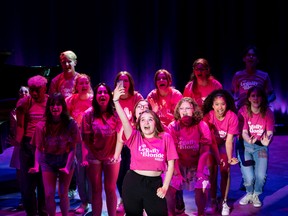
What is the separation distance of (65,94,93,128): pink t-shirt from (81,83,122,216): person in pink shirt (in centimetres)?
63

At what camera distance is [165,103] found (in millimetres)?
5793

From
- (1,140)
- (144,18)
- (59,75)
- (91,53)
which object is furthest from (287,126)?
(1,140)

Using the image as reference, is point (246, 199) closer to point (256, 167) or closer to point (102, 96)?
Result: point (256, 167)

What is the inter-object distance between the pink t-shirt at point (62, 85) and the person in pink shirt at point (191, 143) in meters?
1.82

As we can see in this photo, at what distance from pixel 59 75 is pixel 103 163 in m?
1.94

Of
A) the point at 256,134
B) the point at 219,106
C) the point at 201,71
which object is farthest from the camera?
the point at 201,71

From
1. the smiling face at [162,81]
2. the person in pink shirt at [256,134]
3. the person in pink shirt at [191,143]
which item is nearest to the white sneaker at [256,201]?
the person in pink shirt at [256,134]

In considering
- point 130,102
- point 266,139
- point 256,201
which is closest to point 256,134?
point 266,139

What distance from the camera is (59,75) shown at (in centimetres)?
638

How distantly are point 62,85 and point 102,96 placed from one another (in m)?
1.47

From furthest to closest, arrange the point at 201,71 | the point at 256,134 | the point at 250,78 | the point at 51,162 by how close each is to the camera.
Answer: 1. the point at 250,78
2. the point at 201,71
3. the point at 256,134
4. the point at 51,162

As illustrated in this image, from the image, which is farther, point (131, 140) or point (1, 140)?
point (1, 140)

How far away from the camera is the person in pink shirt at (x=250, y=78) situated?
6.34 m

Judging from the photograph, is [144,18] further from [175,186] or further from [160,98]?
[175,186]
